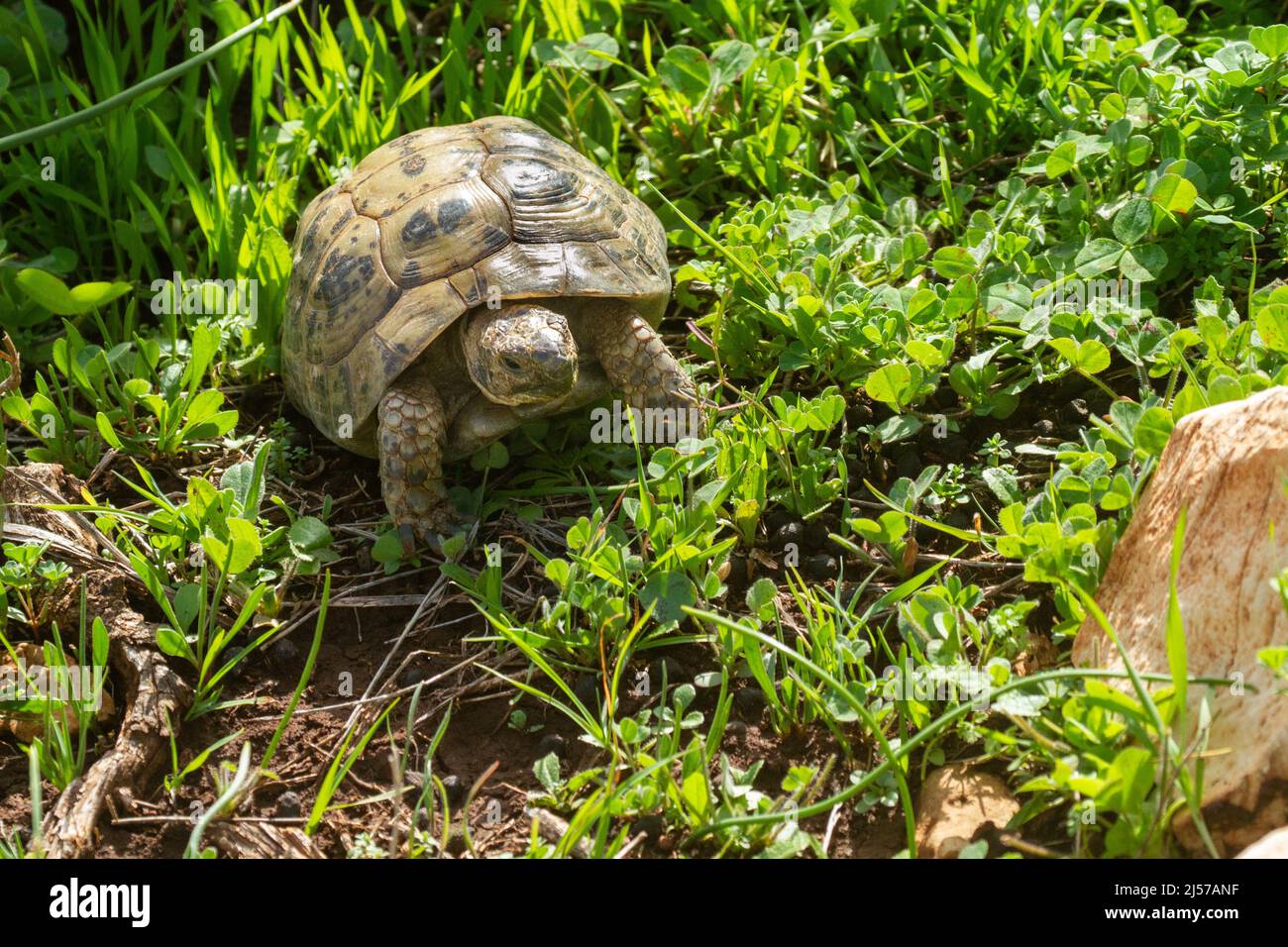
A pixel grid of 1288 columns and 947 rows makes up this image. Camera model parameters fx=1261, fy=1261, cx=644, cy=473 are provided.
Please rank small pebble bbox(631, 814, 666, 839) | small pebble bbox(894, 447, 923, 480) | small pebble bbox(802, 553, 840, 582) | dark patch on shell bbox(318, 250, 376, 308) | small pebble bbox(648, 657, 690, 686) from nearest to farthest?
small pebble bbox(631, 814, 666, 839) → small pebble bbox(648, 657, 690, 686) → small pebble bbox(802, 553, 840, 582) → small pebble bbox(894, 447, 923, 480) → dark patch on shell bbox(318, 250, 376, 308)

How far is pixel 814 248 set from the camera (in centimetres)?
394

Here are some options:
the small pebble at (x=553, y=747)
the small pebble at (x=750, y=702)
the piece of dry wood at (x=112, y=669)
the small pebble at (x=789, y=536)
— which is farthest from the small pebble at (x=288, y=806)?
the small pebble at (x=789, y=536)

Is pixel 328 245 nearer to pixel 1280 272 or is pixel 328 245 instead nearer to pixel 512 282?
pixel 512 282

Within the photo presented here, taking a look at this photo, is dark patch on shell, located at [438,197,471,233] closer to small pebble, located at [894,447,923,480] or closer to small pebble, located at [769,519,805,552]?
small pebble, located at [769,519,805,552]

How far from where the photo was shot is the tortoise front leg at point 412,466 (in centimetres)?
355

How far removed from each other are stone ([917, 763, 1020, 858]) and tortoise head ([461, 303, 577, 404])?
1437mm

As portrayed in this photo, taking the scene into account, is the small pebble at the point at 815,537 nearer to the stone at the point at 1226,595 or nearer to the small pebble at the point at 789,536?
the small pebble at the point at 789,536

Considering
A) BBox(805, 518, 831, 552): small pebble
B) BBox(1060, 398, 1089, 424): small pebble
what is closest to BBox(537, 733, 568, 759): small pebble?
BBox(805, 518, 831, 552): small pebble

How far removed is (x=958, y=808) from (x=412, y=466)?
69.1 inches

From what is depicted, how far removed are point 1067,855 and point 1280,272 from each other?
2.13 m

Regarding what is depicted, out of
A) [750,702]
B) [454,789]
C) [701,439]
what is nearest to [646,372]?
[701,439]

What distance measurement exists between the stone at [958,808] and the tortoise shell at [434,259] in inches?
66.3

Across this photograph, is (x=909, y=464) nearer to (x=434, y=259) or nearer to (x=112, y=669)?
(x=434, y=259)

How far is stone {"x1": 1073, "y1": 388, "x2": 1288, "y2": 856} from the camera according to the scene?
2.31 metres
